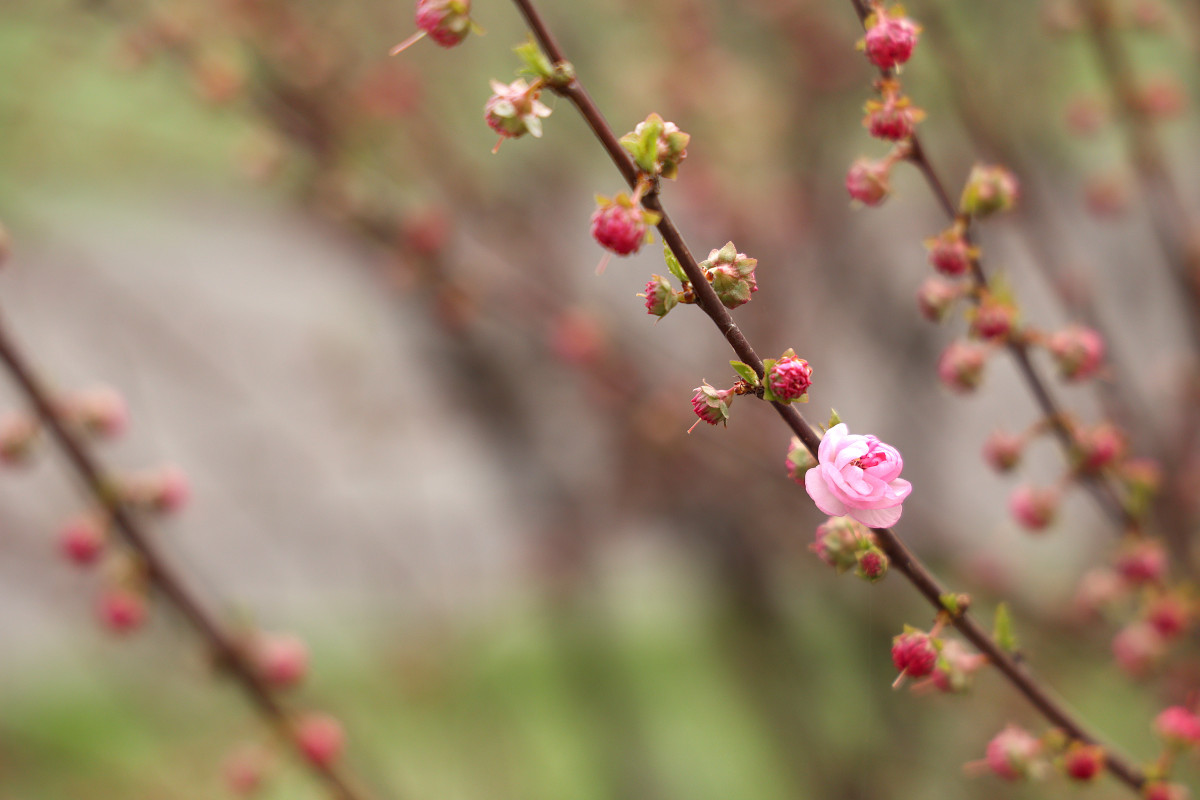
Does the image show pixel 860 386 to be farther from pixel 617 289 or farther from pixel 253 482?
pixel 253 482

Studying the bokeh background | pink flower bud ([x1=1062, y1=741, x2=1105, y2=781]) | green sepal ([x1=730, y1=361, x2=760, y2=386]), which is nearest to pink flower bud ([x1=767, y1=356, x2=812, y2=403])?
green sepal ([x1=730, y1=361, x2=760, y2=386])

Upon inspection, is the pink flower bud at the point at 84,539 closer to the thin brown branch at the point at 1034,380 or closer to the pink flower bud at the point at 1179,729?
the thin brown branch at the point at 1034,380

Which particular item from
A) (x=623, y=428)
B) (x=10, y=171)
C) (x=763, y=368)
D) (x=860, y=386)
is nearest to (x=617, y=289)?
(x=860, y=386)

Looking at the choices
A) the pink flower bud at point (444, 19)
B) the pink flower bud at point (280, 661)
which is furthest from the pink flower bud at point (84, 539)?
the pink flower bud at point (444, 19)

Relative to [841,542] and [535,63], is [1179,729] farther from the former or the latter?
[535,63]

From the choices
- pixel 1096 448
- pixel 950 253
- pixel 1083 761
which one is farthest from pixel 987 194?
pixel 1083 761

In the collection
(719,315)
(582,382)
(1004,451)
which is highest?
(582,382)

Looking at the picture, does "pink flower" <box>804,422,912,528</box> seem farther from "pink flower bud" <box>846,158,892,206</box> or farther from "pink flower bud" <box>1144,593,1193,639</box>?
"pink flower bud" <box>1144,593,1193,639</box>
